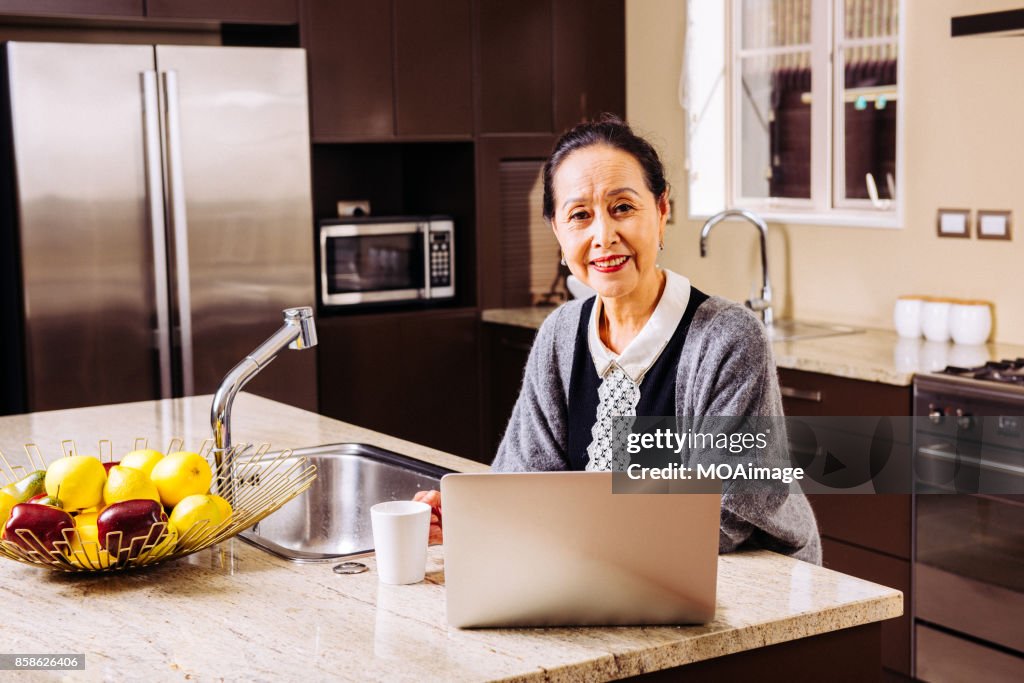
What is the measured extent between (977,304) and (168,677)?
9.85ft

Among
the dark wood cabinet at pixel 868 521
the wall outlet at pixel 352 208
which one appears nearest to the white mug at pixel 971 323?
the dark wood cabinet at pixel 868 521

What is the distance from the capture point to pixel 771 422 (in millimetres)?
1841

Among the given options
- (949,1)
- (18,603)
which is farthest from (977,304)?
(18,603)

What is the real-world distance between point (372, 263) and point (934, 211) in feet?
6.34

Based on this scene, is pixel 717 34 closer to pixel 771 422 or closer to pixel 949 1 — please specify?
pixel 949 1

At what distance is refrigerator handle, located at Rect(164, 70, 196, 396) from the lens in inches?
153

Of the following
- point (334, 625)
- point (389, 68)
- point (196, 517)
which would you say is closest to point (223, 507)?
point (196, 517)

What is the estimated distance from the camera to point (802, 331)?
409 cm

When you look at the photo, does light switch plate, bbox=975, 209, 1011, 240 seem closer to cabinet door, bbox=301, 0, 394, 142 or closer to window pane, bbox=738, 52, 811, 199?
window pane, bbox=738, 52, 811, 199

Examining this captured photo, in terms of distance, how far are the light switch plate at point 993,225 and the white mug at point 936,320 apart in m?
0.24

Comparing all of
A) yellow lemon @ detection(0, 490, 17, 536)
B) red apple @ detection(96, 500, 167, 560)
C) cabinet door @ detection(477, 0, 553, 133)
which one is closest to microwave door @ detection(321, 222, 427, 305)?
cabinet door @ detection(477, 0, 553, 133)

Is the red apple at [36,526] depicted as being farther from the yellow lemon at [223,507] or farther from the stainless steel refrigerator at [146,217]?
the stainless steel refrigerator at [146,217]

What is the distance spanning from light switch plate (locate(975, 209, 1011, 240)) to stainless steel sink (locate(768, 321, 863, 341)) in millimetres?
531

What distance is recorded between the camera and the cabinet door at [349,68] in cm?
429
